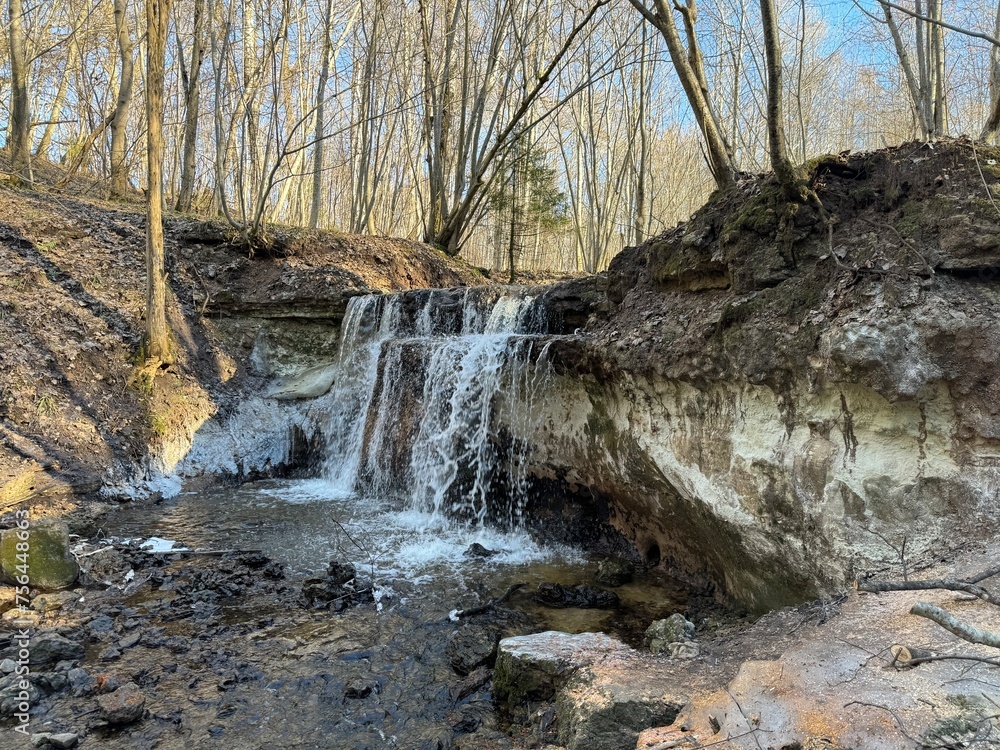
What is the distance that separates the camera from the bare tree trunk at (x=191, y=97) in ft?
32.5

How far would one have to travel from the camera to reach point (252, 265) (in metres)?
10.2

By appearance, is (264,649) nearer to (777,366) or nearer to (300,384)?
(777,366)

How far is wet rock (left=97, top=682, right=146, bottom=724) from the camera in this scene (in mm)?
2844

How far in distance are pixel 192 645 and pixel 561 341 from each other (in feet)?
13.2

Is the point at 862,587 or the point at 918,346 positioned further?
the point at 918,346

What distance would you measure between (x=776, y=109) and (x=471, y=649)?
4375 mm

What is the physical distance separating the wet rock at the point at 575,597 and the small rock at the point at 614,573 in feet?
0.91

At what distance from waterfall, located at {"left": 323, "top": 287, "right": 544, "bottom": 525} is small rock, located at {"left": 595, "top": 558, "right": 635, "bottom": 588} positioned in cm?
151

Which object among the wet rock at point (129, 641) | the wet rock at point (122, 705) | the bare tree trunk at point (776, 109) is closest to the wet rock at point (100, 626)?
the wet rock at point (129, 641)

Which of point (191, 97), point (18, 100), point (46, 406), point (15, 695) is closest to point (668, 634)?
point (15, 695)

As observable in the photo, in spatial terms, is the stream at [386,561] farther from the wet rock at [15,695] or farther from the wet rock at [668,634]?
the wet rock at [15,695]

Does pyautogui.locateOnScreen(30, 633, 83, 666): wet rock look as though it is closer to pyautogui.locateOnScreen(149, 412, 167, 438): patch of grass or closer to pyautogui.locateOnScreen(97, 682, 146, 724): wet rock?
pyautogui.locateOnScreen(97, 682, 146, 724): wet rock

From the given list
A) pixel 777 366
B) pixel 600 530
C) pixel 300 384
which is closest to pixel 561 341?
pixel 600 530

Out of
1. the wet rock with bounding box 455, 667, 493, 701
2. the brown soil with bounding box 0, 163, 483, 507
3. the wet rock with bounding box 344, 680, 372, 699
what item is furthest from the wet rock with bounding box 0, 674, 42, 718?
the brown soil with bounding box 0, 163, 483, 507
